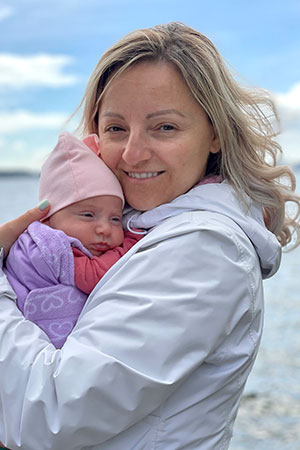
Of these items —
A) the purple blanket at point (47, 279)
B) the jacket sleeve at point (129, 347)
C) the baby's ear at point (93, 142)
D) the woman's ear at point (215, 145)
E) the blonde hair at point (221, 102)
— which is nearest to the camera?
the jacket sleeve at point (129, 347)

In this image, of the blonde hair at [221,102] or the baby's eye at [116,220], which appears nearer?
the blonde hair at [221,102]

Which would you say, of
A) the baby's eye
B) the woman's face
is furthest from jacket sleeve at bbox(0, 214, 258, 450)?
the baby's eye

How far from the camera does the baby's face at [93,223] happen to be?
2.30 m

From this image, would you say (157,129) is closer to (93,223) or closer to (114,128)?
(114,128)

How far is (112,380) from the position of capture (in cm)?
179

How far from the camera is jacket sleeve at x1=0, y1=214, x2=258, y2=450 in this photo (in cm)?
180

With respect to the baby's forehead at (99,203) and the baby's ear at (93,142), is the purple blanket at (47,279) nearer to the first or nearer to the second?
the baby's forehead at (99,203)

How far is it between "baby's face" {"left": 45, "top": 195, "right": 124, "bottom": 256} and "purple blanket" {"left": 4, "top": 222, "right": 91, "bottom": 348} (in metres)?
0.05

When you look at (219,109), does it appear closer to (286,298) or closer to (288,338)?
(288,338)

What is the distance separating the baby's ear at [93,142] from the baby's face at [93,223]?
0.21 m

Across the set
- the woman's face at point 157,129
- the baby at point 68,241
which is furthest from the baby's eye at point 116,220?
the woman's face at point 157,129

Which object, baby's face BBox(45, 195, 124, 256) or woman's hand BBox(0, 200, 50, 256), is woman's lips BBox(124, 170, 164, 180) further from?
woman's hand BBox(0, 200, 50, 256)

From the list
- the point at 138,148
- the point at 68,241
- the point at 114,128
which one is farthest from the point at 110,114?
the point at 68,241

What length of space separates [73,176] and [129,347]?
750mm
